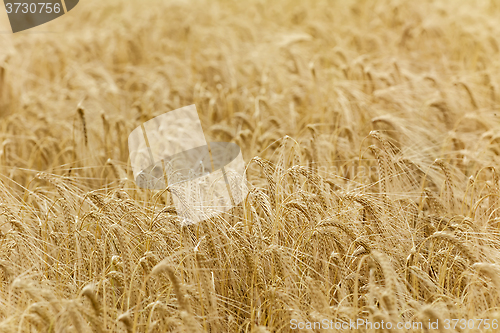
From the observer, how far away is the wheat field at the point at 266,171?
1720mm

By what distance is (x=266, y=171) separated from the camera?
206cm

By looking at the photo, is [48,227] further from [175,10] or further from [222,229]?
[175,10]

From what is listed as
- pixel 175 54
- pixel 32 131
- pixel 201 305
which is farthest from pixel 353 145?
pixel 175 54

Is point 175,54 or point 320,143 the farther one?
point 175,54

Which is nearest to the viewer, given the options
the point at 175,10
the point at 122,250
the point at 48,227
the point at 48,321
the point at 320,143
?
the point at 48,321

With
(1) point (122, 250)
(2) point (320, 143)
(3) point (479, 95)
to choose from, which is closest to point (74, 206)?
(1) point (122, 250)

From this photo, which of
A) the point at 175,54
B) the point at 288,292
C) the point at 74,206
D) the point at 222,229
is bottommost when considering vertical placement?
the point at 288,292

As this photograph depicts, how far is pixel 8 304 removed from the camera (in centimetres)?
164

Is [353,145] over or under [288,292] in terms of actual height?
over

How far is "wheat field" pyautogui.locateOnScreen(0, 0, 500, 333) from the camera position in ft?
5.64

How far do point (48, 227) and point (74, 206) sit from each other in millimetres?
169

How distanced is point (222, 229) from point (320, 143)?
3.64 feet

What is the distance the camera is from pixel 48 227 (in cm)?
219

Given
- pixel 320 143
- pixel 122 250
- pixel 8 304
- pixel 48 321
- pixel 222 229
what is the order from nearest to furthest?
pixel 48 321 < pixel 8 304 < pixel 122 250 < pixel 222 229 < pixel 320 143
